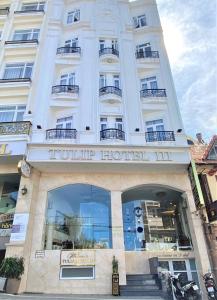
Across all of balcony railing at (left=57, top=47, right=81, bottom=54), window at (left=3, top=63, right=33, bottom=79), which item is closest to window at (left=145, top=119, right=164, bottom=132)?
balcony railing at (left=57, top=47, right=81, bottom=54)

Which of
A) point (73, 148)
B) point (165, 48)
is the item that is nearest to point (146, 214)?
point (73, 148)

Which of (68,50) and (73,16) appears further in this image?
(73,16)

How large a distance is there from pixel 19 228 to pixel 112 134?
4.82m

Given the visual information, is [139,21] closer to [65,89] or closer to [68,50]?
[68,50]

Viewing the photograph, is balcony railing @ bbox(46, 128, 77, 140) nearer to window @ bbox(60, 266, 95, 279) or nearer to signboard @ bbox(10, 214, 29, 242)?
signboard @ bbox(10, 214, 29, 242)

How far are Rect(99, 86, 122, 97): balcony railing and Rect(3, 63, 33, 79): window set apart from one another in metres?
3.66

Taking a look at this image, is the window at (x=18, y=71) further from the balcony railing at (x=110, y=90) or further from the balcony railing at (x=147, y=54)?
the balcony railing at (x=147, y=54)

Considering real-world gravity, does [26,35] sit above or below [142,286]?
above

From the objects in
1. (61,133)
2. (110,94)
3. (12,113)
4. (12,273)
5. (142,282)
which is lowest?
(142,282)

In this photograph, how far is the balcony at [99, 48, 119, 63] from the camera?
12.5 metres

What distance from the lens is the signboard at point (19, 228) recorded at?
826 centimetres

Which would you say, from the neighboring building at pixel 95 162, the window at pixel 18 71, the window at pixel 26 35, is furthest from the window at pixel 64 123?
the window at pixel 26 35

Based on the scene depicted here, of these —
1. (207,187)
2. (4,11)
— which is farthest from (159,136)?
(4,11)

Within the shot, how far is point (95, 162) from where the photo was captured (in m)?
9.32
